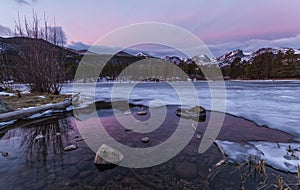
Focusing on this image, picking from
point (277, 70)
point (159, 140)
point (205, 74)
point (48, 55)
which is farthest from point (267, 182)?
point (205, 74)

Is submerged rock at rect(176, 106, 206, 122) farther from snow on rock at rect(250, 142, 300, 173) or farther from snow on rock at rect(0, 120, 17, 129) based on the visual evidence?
snow on rock at rect(0, 120, 17, 129)

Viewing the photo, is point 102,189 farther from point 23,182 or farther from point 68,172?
point 23,182

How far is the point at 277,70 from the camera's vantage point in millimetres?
50031

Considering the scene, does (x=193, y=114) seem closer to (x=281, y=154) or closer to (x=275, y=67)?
(x=281, y=154)

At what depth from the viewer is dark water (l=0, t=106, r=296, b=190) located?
2676 mm

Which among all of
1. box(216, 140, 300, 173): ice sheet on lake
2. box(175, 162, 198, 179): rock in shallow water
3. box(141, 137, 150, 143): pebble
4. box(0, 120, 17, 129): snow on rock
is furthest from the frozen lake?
box(0, 120, 17, 129): snow on rock

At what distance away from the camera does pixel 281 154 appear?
3.48m

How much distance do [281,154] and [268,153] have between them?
230 millimetres

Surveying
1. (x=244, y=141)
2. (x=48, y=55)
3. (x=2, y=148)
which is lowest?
(x=2, y=148)

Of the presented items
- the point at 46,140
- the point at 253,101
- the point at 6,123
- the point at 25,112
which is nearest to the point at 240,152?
the point at 46,140

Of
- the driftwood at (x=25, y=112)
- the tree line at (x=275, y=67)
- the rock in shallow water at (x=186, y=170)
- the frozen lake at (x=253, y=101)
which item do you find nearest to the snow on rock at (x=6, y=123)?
the driftwood at (x=25, y=112)

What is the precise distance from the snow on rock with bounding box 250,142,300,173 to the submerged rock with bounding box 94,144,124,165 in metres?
3.01

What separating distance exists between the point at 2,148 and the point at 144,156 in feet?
12.2

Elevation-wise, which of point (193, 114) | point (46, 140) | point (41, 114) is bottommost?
point (46, 140)
